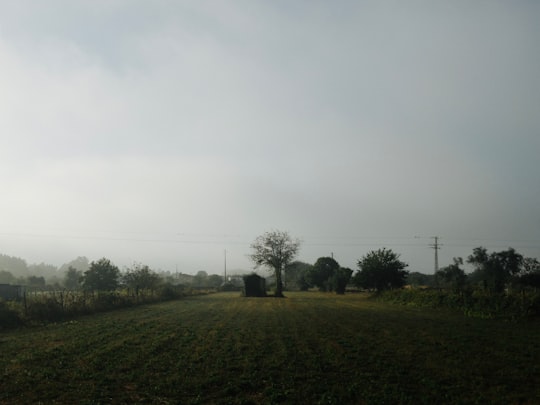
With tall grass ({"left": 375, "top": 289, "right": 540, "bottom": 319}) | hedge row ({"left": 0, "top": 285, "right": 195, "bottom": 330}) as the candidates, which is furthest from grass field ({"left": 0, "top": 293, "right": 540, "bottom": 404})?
tall grass ({"left": 375, "top": 289, "right": 540, "bottom": 319})

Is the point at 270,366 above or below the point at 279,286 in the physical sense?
above

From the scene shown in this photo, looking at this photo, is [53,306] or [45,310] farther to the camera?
[53,306]

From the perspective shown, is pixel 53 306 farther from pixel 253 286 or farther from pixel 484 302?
pixel 253 286

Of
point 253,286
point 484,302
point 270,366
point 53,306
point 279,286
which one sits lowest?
point 279,286

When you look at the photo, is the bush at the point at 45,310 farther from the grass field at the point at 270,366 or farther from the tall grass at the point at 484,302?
the tall grass at the point at 484,302

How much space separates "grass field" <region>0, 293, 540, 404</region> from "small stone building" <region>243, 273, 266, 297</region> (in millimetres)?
52085

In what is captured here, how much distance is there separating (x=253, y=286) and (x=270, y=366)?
200ft

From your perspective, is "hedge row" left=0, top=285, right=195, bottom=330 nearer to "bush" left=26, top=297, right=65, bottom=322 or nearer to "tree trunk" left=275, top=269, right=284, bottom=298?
"bush" left=26, top=297, right=65, bottom=322

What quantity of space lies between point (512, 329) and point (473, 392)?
14743 millimetres

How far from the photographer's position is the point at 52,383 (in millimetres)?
10328

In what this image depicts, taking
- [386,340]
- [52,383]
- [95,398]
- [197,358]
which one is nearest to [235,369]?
[197,358]

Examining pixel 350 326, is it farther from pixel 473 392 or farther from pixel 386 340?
pixel 473 392

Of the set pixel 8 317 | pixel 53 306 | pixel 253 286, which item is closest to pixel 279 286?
pixel 253 286

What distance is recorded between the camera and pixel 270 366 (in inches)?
479
